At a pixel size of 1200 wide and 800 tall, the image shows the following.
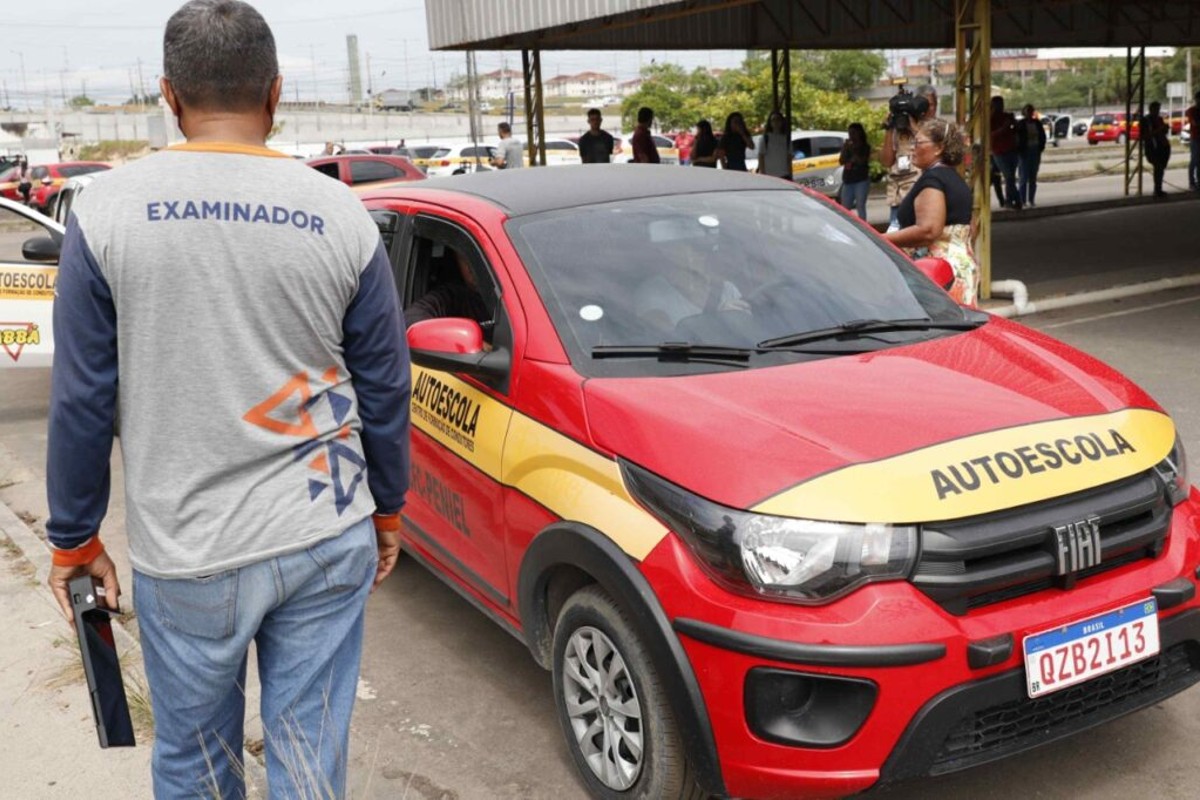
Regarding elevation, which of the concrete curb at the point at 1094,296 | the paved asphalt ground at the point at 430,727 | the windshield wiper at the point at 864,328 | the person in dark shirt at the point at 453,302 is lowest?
the paved asphalt ground at the point at 430,727

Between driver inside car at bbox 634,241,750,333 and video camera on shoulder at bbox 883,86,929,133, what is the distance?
3.07 meters

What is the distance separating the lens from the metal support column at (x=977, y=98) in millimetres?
10984

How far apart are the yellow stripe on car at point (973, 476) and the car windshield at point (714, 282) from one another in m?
0.68

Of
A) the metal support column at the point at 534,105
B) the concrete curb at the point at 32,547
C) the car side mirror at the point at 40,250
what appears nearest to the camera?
the concrete curb at the point at 32,547

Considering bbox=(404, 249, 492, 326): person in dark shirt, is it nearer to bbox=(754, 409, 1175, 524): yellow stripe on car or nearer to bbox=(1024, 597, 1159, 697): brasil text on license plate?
bbox=(754, 409, 1175, 524): yellow stripe on car

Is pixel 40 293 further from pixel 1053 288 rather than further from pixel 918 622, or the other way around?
pixel 1053 288

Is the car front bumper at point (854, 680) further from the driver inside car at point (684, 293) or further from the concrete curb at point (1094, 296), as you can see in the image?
the concrete curb at point (1094, 296)

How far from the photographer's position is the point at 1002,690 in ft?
8.88

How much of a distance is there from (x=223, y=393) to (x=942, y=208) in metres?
4.59

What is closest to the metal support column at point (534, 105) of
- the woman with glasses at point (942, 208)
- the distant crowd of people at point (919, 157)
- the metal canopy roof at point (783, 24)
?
the metal canopy roof at point (783, 24)

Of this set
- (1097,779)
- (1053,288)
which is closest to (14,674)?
(1097,779)

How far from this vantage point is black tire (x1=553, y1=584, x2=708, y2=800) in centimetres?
288

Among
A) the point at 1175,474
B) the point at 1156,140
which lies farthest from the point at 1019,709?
the point at 1156,140

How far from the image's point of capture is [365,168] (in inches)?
748
